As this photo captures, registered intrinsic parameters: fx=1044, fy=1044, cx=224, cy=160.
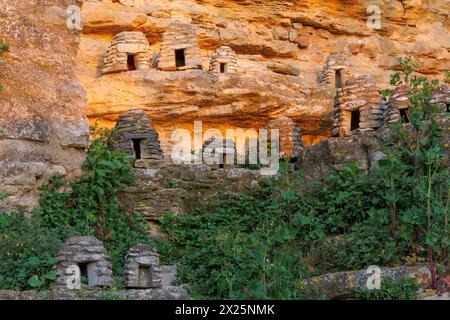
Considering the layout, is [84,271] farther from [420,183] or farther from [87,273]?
[420,183]

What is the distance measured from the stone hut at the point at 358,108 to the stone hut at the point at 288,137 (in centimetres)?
74

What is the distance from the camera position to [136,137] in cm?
1897

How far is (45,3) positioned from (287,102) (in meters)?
6.22

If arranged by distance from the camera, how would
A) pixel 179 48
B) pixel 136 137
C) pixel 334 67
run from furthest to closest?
1. pixel 334 67
2. pixel 179 48
3. pixel 136 137

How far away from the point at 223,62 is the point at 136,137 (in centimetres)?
409

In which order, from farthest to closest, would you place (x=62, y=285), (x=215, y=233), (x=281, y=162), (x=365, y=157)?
(x=281, y=162) → (x=365, y=157) → (x=215, y=233) → (x=62, y=285)

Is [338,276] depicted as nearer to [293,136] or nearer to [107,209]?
[107,209]

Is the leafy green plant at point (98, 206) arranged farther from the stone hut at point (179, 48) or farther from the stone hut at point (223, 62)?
the stone hut at point (223, 62)

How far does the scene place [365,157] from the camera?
1794cm

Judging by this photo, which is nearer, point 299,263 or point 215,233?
point 299,263

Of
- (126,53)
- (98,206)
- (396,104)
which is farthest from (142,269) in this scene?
(126,53)
